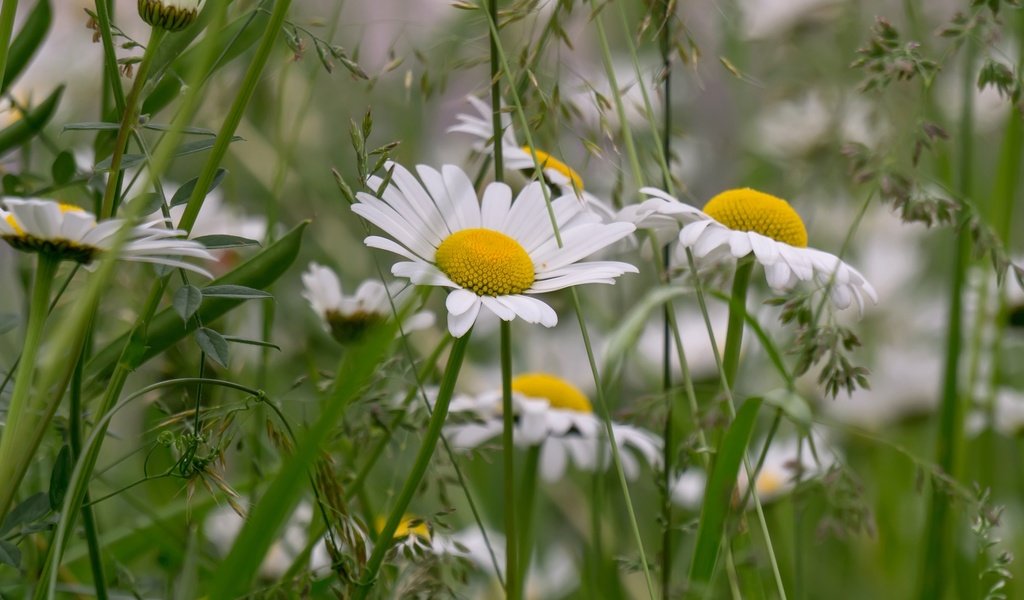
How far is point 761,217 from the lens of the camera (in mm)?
599

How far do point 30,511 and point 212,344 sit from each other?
99mm

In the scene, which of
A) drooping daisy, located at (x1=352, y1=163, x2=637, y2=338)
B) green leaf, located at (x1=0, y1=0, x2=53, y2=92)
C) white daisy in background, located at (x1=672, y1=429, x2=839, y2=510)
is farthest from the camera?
white daisy in background, located at (x1=672, y1=429, x2=839, y2=510)

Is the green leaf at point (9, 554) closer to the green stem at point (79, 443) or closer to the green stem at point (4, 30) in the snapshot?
the green stem at point (79, 443)

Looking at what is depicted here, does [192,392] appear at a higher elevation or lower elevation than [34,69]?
lower

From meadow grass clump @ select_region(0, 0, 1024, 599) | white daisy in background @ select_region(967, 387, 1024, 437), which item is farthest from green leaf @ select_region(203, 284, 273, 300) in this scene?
white daisy in background @ select_region(967, 387, 1024, 437)

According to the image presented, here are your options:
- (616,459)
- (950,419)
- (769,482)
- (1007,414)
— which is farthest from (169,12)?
(1007,414)

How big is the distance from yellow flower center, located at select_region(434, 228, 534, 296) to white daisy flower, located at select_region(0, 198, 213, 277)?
0.14 metres

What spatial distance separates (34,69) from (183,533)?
2.28 feet

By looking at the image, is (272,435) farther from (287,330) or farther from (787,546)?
(287,330)

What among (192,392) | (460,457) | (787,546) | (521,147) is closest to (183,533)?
(192,392)

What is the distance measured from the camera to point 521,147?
71 centimetres

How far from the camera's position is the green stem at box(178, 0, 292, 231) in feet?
1.42

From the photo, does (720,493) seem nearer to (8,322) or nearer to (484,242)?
(484,242)

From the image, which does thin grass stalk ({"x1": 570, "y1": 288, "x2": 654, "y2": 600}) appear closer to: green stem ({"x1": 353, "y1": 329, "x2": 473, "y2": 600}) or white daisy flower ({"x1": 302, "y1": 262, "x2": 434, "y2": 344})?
green stem ({"x1": 353, "y1": 329, "x2": 473, "y2": 600})
